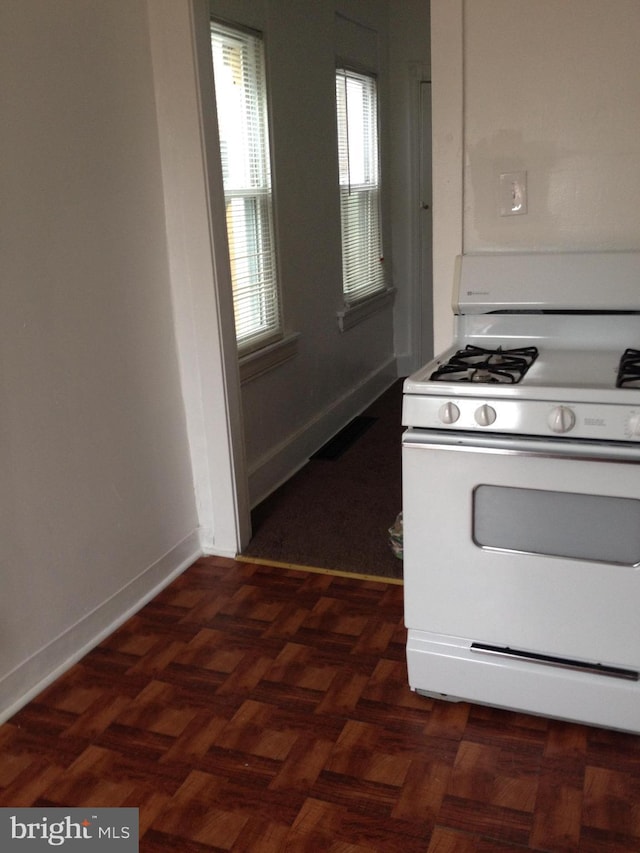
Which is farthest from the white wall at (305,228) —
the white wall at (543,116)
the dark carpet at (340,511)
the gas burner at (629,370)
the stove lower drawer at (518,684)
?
the gas burner at (629,370)

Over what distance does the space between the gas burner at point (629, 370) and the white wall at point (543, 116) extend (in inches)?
14.1

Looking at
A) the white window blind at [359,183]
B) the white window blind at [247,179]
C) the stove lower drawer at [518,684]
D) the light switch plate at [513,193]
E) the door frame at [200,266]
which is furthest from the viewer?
the white window blind at [359,183]

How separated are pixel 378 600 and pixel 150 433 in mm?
963

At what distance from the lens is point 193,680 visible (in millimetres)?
2328

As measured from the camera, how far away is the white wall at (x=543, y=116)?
2195 mm

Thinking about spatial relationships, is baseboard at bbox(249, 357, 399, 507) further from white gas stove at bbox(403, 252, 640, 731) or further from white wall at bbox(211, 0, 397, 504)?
white gas stove at bbox(403, 252, 640, 731)

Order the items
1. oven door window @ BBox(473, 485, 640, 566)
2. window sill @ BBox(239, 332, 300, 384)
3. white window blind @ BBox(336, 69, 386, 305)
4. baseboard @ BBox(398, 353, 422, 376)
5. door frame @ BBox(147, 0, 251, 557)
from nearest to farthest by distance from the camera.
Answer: oven door window @ BBox(473, 485, 640, 566) → door frame @ BBox(147, 0, 251, 557) → window sill @ BBox(239, 332, 300, 384) → white window blind @ BBox(336, 69, 386, 305) → baseboard @ BBox(398, 353, 422, 376)

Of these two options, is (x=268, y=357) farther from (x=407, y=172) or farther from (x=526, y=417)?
(x=407, y=172)

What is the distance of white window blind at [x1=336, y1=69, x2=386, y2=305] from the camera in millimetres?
4418

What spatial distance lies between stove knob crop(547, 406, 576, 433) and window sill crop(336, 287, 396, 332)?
2.68 metres

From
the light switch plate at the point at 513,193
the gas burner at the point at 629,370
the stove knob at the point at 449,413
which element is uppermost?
the light switch plate at the point at 513,193

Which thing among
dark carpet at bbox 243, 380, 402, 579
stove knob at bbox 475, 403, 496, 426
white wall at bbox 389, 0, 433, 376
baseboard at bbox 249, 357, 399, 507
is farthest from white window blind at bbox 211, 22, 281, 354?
white wall at bbox 389, 0, 433, 376

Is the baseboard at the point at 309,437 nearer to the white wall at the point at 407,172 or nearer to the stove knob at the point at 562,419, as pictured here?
the white wall at the point at 407,172

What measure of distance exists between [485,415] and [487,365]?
24cm
